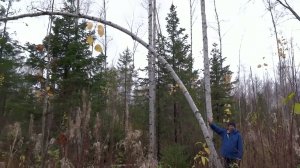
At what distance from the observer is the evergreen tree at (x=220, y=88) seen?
16734mm

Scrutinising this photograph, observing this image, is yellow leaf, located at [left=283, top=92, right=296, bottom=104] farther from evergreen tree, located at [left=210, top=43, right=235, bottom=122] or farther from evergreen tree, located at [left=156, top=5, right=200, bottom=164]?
evergreen tree, located at [left=210, top=43, right=235, bottom=122]

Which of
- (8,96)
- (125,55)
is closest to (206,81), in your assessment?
(8,96)

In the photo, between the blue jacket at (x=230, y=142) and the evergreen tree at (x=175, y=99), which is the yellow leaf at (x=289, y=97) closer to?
the blue jacket at (x=230, y=142)

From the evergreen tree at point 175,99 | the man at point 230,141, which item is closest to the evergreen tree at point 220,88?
the evergreen tree at point 175,99

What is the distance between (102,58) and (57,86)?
2397 millimetres

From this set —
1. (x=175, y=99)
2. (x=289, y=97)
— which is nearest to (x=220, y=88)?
(x=175, y=99)

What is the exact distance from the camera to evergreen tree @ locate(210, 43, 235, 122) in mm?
16734

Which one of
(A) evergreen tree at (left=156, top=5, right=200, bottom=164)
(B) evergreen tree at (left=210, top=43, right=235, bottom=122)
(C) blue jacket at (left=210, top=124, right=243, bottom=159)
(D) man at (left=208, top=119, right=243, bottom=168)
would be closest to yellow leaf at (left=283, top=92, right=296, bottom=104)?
(D) man at (left=208, top=119, right=243, bottom=168)

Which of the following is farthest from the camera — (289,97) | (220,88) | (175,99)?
(220,88)

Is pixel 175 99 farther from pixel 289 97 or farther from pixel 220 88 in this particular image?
pixel 289 97

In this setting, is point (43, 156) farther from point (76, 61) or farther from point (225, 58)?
point (225, 58)

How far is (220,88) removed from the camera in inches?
667

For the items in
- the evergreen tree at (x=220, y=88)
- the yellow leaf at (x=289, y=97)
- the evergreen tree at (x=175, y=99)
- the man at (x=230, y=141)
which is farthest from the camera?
the evergreen tree at (x=220, y=88)

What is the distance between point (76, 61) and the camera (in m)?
14.0
